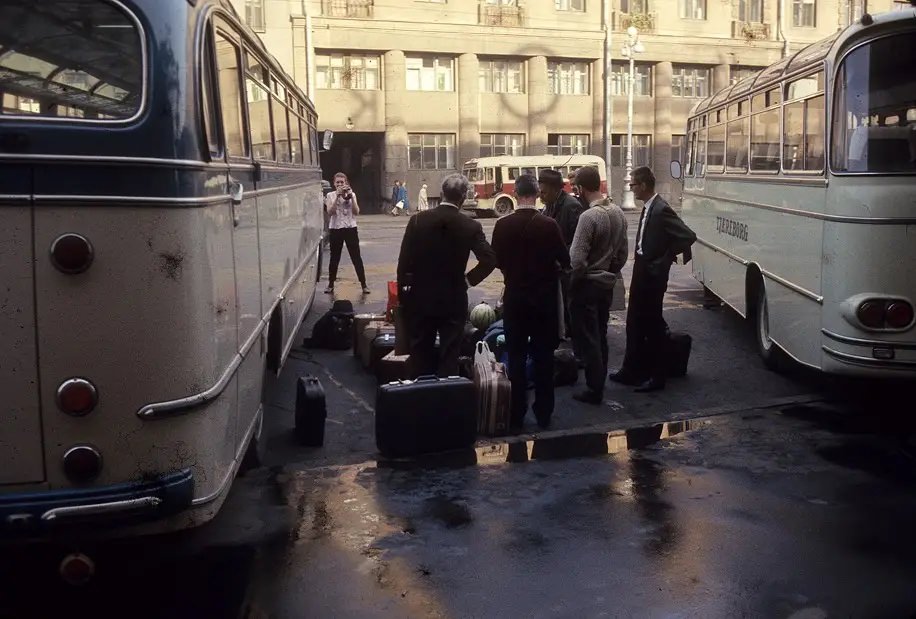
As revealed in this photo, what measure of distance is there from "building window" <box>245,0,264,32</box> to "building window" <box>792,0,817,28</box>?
1047 inches

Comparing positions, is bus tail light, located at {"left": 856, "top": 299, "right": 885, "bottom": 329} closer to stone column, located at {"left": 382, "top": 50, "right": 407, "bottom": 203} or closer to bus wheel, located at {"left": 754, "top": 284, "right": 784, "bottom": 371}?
bus wheel, located at {"left": 754, "top": 284, "right": 784, "bottom": 371}

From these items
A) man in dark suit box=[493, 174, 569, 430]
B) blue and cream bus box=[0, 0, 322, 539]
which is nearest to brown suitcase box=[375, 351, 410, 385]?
man in dark suit box=[493, 174, 569, 430]

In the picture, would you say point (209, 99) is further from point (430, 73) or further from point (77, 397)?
point (430, 73)

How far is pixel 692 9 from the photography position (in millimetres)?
49688

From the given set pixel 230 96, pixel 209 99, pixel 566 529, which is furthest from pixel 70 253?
pixel 566 529

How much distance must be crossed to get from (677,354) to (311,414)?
12.0 ft

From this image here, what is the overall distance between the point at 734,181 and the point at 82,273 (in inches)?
330

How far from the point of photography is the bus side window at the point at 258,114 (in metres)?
6.29

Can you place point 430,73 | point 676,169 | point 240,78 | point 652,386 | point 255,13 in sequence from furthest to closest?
point 430,73 → point 255,13 → point 676,169 → point 652,386 → point 240,78

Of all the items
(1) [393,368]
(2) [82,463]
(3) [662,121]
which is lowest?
(1) [393,368]

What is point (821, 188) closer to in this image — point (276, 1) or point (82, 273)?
point (82, 273)

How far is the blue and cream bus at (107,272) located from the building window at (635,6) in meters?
46.9

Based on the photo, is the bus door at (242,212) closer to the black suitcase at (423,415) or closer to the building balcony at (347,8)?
the black suitcase at (423,415)

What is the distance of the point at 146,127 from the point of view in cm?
398
